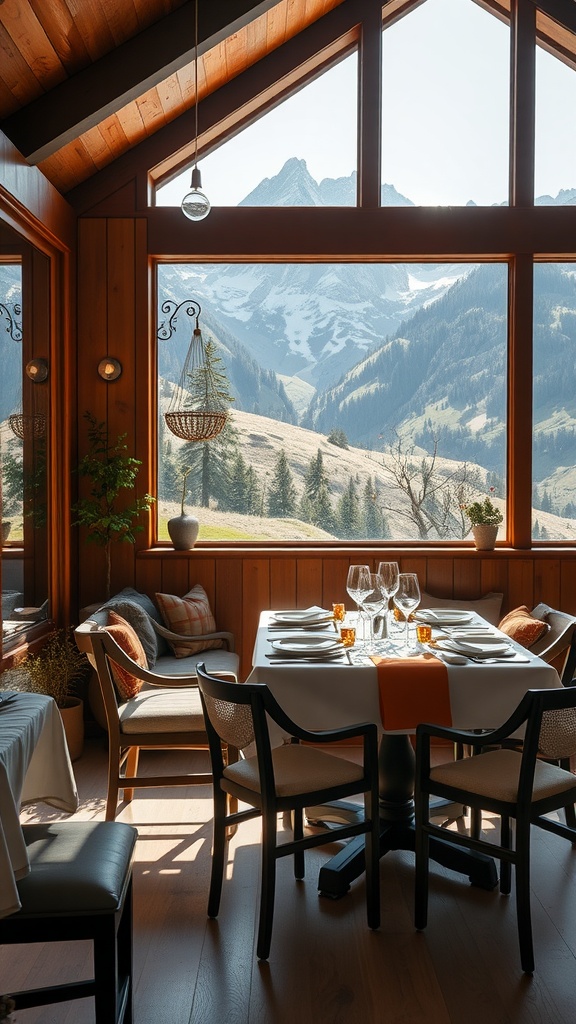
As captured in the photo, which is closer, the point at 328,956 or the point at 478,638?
the point at 328,956

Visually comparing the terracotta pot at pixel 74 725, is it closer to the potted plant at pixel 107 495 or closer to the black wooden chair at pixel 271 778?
the potted plant at pixel 107 495

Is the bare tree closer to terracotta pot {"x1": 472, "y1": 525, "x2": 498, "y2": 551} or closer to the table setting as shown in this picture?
terracotta pot {"x1": 472, "y1": 525, "x2": 498, "y2": 551}

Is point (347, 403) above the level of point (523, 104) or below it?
below

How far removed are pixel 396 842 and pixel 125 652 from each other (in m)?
1.38

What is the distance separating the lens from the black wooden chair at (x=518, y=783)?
8.16 ft

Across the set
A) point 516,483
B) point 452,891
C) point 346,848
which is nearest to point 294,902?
point 346,848

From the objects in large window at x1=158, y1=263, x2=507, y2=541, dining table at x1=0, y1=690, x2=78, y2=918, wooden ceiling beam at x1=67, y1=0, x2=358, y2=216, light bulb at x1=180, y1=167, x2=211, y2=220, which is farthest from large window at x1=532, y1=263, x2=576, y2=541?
dining table at x1=0, y1=690, x2=78, y2=918

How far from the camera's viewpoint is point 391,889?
302 cm

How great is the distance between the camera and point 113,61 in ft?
13.4

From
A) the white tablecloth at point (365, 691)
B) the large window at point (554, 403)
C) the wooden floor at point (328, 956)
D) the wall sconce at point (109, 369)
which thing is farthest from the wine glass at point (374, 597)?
the wall sconce at point (109, 369)

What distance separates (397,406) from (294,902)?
3.20 m

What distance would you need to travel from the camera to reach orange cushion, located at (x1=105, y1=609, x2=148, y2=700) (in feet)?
12.3

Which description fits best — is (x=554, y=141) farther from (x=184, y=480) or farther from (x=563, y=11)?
(x=184, y=480)

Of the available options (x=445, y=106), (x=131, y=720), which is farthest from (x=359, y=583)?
(x=445, y=106)
